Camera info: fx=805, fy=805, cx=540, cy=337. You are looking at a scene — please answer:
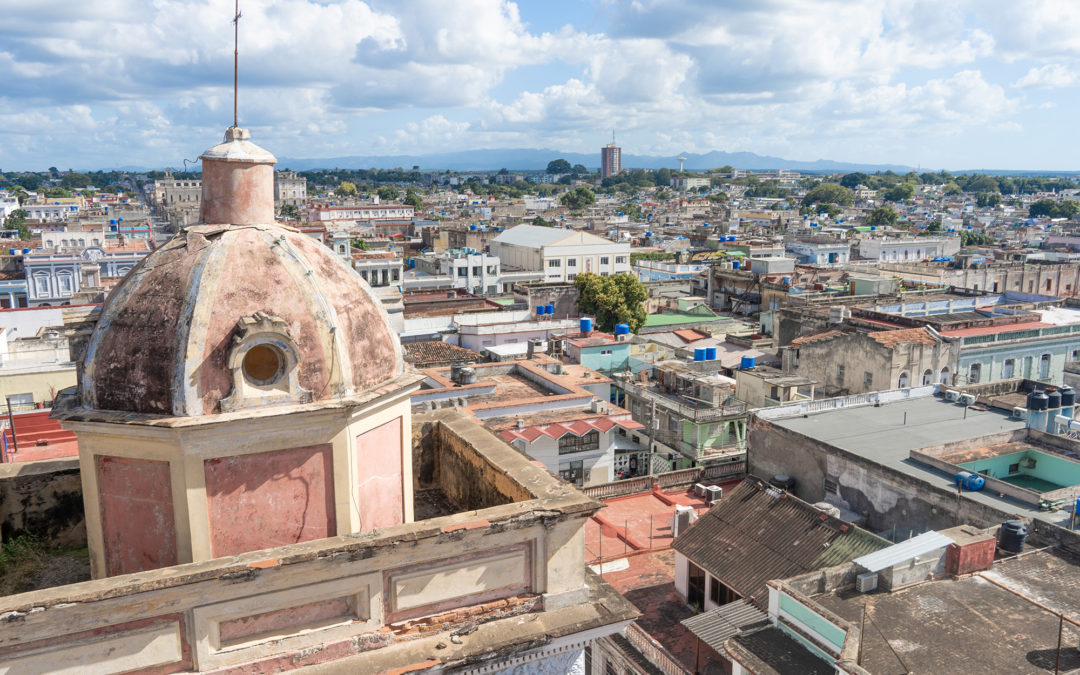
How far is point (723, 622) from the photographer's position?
53.3 ft

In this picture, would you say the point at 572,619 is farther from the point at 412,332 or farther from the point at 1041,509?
the point at 412,332

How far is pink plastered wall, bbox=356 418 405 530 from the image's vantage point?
335 inches

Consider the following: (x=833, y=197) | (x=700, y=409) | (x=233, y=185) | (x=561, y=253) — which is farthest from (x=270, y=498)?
(x=833, y=197)

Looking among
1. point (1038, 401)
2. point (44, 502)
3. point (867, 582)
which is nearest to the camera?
point (44, 502)

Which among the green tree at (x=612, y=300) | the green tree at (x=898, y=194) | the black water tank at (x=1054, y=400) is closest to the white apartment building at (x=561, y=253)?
the green tree at (x=612, y=300)

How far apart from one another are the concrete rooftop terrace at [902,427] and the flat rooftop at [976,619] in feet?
14.7

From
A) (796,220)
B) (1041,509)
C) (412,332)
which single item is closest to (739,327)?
(412,332)

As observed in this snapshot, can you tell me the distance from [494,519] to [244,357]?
287cm

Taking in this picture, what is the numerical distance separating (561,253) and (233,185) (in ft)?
206

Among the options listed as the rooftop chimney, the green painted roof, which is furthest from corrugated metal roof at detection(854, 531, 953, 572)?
the green painted roof

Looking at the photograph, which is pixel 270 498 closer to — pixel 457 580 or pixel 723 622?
pixel 457 580

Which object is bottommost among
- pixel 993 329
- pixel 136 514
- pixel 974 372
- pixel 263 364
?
pixel 974 372

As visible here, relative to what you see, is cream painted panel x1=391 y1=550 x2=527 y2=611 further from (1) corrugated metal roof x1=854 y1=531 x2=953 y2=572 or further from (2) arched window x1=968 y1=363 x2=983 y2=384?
(2) arched window x1=968 y1=363 x2=983 y2=384

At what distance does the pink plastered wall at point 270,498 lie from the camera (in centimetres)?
771
